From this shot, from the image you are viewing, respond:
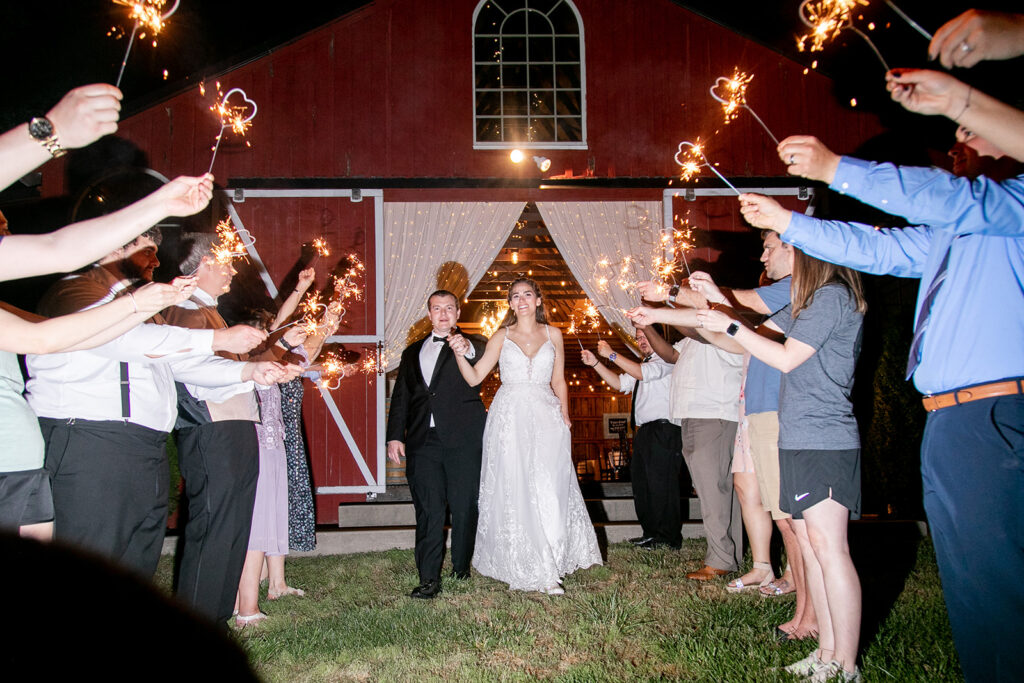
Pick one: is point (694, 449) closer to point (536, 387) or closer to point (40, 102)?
point (536, 387)

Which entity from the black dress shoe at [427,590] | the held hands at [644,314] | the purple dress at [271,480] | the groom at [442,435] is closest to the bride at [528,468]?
the groom at [442,435]

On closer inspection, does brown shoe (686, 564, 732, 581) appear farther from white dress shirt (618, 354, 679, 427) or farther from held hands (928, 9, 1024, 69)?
held hands (928, 9, 1024, 69)

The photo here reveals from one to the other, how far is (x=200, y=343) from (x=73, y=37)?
8797mm

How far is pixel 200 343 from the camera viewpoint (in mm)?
3137

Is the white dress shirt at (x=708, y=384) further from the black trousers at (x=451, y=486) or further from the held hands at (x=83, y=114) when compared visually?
the held hands at (x=83, y=114)

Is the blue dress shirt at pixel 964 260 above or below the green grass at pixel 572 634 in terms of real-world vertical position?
above

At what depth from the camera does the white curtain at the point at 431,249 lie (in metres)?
9.25

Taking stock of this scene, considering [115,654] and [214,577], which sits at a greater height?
[115,654]

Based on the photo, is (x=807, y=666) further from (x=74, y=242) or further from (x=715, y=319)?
(x=74, y=242)

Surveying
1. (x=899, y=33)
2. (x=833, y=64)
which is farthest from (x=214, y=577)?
(x=833, y=64)

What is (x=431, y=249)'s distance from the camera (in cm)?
942

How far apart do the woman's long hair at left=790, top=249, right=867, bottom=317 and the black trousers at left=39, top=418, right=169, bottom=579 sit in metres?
3.10

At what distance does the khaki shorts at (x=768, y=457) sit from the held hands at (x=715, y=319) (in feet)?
3.61

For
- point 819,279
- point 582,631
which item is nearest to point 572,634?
point 582,631
